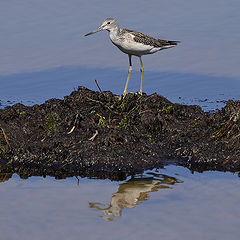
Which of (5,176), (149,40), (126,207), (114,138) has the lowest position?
(126,207)

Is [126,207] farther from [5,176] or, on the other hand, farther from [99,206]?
[5,176]

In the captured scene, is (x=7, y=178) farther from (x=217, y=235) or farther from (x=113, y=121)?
(x=217, y=235)

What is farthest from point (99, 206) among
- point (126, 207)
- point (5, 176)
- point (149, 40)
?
point (149, 40)

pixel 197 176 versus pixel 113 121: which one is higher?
pixel 113 121

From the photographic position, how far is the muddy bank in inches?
296

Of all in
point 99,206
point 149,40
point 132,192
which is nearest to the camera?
point 99,206

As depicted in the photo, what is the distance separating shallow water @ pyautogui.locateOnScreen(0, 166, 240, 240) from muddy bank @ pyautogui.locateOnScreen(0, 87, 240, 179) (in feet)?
0.97

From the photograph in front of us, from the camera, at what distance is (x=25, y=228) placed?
570 centimetres

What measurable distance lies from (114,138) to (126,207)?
63.2 inches

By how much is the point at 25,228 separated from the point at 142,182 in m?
1.75

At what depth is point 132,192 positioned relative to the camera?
6.75m

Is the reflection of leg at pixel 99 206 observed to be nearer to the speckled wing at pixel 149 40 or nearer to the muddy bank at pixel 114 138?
the muddy bank at pixel 114 138

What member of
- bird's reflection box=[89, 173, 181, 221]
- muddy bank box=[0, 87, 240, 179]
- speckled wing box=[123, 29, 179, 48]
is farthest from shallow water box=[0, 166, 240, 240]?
speckled wing box=[123, 29, 179, 48]

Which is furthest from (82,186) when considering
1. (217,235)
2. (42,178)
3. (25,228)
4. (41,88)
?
(41,88)
